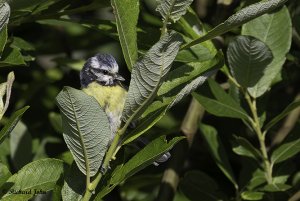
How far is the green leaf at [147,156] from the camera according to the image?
217 centimetres

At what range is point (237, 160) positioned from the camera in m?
4.22

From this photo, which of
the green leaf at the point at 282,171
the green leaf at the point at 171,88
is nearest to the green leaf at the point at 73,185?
the green leaf at the point at 171,88

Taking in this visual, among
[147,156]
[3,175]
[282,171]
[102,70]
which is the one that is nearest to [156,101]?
[147,156]

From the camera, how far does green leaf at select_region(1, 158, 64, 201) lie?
2.44 metres

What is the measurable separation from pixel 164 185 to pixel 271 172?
54cm

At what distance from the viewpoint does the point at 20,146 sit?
352cm

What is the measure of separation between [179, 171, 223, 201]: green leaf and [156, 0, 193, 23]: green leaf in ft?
4.88

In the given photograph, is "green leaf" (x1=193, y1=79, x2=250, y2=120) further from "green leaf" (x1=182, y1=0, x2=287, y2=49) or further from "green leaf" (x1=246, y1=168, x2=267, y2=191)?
"green leaf" (x1=182, y1=0, x2=287, y2=49)

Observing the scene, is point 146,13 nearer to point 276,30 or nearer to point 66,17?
point 66,17

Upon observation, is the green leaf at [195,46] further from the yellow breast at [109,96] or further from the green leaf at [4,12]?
the green leaf at [4,12]

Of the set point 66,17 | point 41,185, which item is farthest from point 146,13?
point 41,185

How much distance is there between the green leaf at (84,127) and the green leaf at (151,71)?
116 millimetres

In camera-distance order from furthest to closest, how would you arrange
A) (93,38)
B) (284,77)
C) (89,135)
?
1. (93,38)
2. (284,77)
3. (89,135)

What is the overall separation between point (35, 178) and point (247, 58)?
3.50 ft
